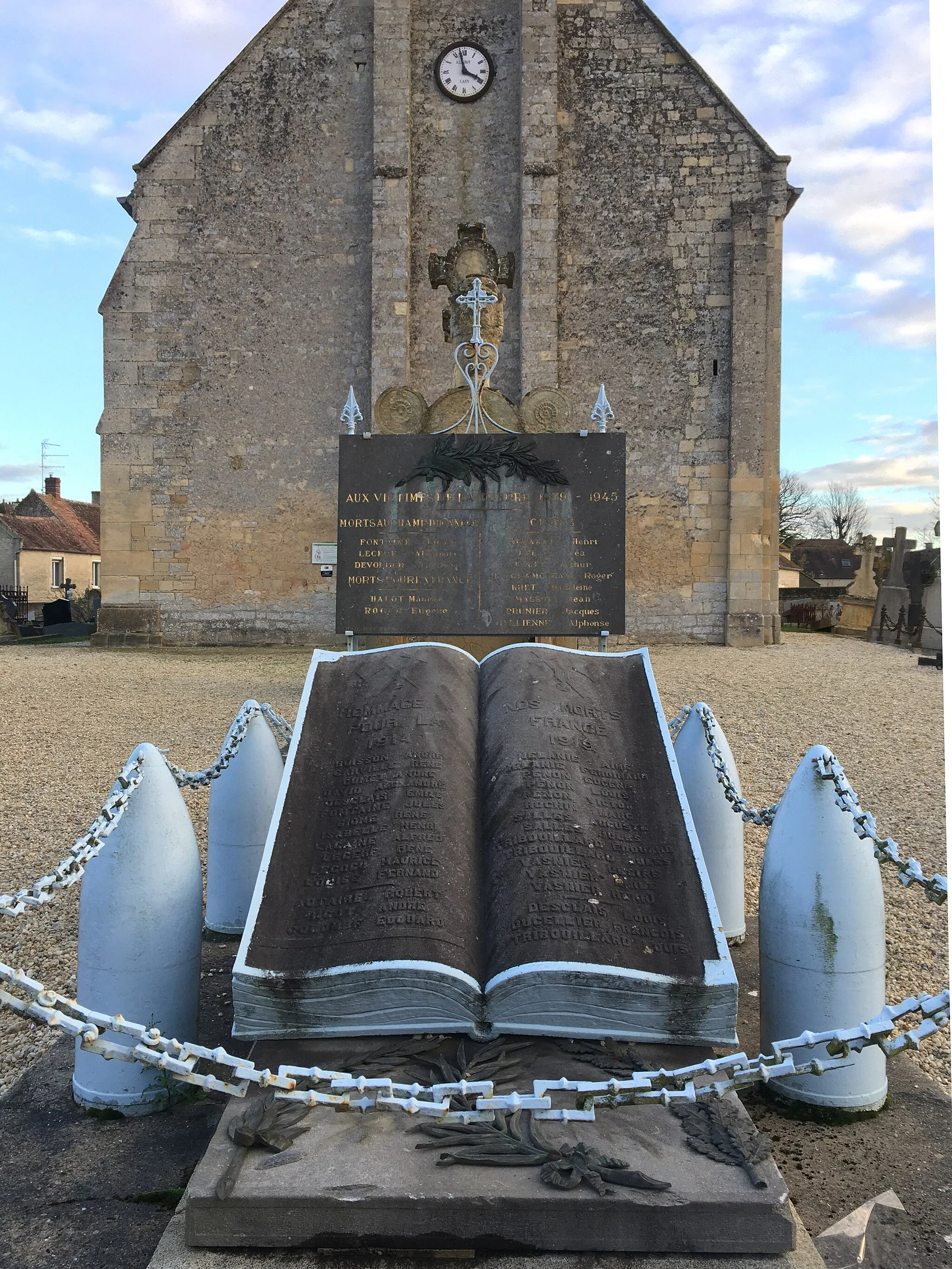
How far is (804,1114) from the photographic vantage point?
270cm

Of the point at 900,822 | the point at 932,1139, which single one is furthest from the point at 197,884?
the point at 900,822

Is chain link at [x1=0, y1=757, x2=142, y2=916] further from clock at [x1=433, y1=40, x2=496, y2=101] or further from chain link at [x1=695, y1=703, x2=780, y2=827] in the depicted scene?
clock at [x1=433, y1=40, x2=496, y2=101]

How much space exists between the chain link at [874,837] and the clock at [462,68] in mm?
15992

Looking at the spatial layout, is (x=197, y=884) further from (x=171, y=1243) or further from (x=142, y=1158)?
(x=171, y=1243)

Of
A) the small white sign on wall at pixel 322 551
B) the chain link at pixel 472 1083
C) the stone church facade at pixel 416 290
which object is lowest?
the chain link at pixel 472 1083

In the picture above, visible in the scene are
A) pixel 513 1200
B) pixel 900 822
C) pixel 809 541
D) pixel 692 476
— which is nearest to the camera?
pixel 513 1200

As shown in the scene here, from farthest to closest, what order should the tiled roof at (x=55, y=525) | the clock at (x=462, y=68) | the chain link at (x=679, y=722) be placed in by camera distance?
the tiled roof at (x=55, y=525) < the clock at (x=462, y=68) < the chain link at (x=679, y=722)

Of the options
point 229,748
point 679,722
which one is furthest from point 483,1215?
point 679,722

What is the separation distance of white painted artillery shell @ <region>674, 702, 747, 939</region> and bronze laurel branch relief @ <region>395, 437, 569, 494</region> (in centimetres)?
135

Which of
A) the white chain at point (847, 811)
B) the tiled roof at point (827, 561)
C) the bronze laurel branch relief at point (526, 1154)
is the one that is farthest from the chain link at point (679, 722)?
the tiled roof at point (827, 561)

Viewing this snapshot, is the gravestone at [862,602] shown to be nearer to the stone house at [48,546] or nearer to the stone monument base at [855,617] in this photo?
the stone monument base at [855,617]

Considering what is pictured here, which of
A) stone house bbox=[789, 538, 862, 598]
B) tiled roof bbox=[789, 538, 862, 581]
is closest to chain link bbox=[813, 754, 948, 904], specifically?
stone house bbox=[789, 538, 862, 598]

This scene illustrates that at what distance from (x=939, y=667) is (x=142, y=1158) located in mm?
12967

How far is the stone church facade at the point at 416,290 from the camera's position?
50.0 feet
